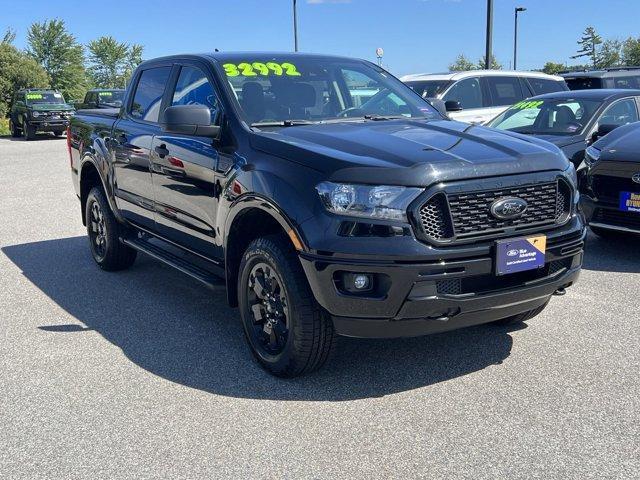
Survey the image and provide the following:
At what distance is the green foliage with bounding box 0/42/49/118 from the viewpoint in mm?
45188

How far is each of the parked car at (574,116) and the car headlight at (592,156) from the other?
0.79 m

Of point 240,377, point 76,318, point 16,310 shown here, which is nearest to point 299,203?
point 240,377

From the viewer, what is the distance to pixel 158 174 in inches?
201

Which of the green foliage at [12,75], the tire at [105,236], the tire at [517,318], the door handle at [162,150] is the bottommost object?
the tire at [517,318]

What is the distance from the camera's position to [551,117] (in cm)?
827

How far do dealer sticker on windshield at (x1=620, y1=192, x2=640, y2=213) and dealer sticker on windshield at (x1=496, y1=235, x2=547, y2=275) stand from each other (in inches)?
115

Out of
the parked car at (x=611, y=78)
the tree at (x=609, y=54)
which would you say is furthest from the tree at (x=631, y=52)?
the parked car at (x=611, y=78)

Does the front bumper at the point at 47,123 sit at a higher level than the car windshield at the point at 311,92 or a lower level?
lower

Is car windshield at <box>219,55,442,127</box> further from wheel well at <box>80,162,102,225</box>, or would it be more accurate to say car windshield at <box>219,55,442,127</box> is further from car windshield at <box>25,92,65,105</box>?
car windshield at <box>25,92,65,105</box>

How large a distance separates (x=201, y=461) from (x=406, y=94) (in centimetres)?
318

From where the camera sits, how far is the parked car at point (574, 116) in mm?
7715

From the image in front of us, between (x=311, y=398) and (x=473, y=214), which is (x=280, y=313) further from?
(x=473, y=214)

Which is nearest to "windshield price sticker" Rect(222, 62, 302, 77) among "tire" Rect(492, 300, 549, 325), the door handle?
the door handle

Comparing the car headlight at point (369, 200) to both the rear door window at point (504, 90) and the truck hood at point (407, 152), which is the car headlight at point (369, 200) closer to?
the truck hood at point (407, 152)
